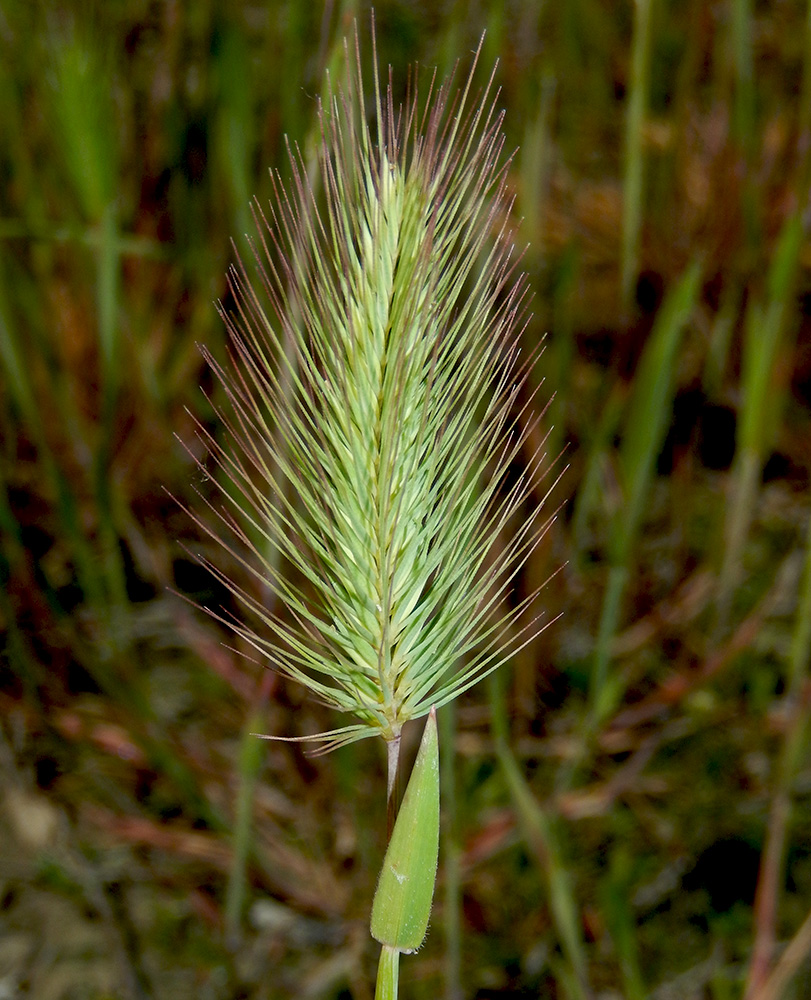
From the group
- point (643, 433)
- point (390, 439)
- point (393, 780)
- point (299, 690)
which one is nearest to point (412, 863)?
point (393, 780)

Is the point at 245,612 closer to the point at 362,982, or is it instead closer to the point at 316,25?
Result: the point at 362,982

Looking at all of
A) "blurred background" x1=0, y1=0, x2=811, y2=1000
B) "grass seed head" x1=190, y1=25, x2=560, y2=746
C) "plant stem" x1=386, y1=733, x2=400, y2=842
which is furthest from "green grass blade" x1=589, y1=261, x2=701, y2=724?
"plant stem" x1=386, y1=733, x2=400, y2=842

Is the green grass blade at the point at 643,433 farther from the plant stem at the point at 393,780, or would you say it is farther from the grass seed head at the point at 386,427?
the plant stem at the point at 393,780

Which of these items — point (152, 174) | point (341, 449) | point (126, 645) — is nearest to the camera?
point (341, 449)

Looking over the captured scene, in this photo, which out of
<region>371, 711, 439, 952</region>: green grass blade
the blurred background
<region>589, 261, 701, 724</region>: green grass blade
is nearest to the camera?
<region>371, 711, 439, 952</region>: green grass blade

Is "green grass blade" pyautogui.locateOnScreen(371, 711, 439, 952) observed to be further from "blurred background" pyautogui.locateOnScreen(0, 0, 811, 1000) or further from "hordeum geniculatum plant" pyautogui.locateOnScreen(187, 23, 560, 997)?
"blurred background" pyautogui.locateOnScreen(0, 0, 811, 1000)

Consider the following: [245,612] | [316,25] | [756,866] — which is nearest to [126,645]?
[245,612]

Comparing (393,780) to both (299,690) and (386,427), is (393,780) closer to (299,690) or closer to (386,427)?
(386,427)
